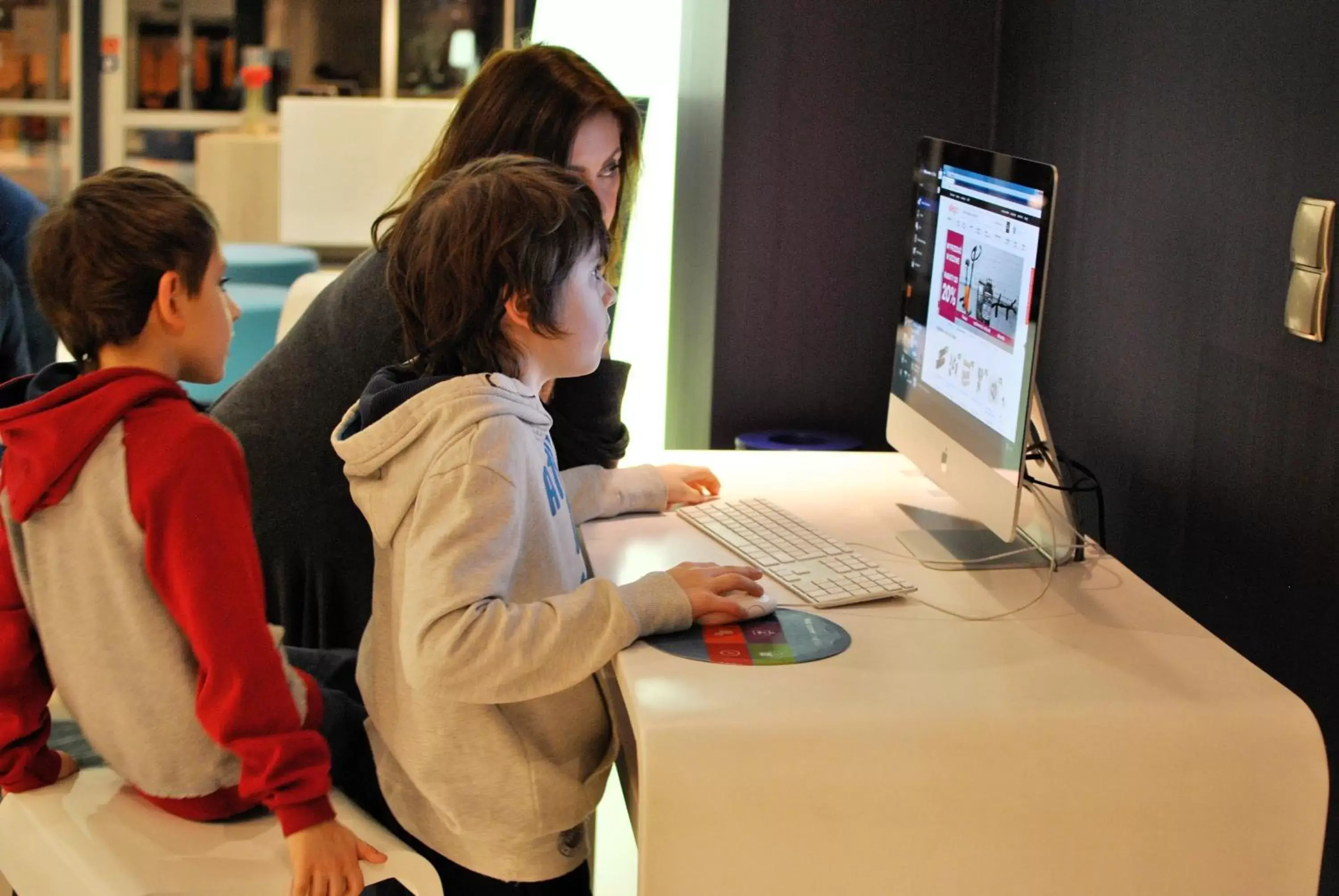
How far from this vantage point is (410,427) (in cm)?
129

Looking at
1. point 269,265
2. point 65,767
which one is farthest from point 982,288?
point 269,265

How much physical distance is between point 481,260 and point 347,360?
1.68ft

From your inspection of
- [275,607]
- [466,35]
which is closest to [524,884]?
[275,607]

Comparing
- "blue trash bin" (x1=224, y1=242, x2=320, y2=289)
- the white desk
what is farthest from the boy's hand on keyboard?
"blue trash bin" (x1=224, y1=242, x2=320, y2=289)

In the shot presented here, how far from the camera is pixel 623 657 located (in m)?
1.32

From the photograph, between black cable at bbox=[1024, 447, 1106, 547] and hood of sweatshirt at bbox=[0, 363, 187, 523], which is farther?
black cable at bbox=[1024, 447, 1106, 547]

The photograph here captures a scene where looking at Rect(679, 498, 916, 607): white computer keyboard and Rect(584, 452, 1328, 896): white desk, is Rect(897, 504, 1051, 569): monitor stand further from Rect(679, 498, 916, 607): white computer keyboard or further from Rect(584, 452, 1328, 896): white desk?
Rect(584, 452, 1328, 896): white desk

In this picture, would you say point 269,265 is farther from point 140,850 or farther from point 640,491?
point 140,850

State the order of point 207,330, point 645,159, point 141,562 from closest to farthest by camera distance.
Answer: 1. point 141,562
2. point 207,330
3. point 645,159

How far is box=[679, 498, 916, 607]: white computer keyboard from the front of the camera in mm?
1499

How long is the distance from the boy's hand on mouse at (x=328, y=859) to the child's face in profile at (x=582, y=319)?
1.59 feet

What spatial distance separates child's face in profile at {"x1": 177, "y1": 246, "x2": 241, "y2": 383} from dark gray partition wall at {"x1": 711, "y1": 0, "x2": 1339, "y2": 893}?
1139 mm

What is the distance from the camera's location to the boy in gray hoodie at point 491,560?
1.26 m

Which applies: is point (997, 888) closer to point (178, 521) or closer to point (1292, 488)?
point (1292, 488)
